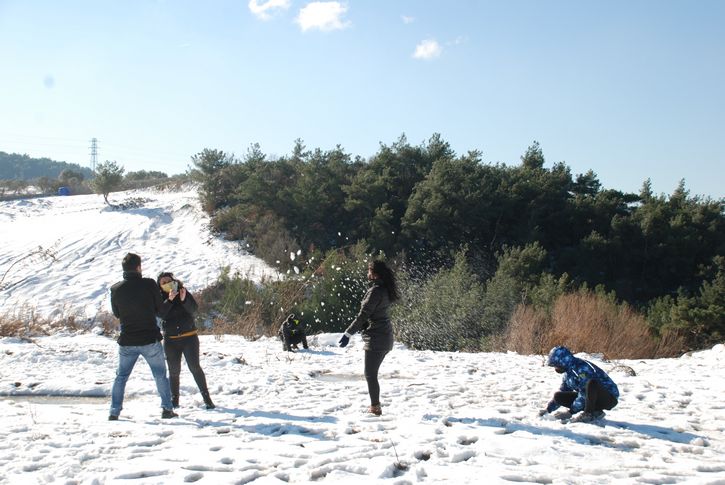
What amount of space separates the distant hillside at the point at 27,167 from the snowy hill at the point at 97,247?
2272 inches

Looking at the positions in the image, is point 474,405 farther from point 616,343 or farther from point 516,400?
point 616,343

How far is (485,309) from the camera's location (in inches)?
651

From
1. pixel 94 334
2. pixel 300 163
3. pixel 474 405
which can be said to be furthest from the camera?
pixel 300 163

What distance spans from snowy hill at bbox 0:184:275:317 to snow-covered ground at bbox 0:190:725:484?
11759 mm

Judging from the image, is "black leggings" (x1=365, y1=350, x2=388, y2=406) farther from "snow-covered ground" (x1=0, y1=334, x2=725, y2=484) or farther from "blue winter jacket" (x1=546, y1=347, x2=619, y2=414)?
"blue winter jacket" (x1=546, y1=347, x2=619, y2=414)

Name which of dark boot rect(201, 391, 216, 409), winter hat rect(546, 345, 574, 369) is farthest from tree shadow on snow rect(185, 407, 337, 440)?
winter hat rect(546, 345, 574, 369)

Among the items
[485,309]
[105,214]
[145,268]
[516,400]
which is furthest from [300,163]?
[516,400]

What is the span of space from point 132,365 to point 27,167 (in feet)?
348

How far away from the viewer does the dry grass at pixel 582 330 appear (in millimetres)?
13305

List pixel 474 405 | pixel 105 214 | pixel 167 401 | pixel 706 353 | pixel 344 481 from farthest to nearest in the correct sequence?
pixel 105 214 → pixel 706 353 → pixel 474 405 → pixel 167 401 → pixel 344 481

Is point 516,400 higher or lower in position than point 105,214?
lower

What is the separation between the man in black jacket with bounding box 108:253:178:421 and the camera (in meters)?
6.55

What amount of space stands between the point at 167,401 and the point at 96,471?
6.15ft

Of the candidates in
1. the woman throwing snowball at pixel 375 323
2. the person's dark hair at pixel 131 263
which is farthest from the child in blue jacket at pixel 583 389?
the person's dark hair at pixel 131 263
